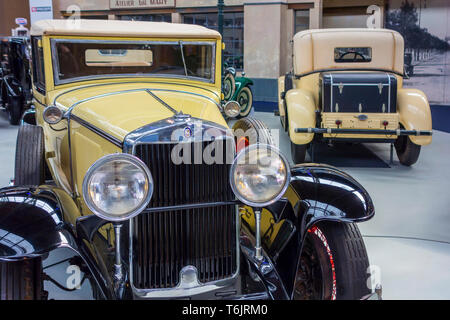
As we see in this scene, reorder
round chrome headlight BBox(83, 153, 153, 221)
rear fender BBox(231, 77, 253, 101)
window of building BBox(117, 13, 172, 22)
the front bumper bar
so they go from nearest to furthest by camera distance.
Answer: round chrome headlight BBox(83, 153, 153, 221), the front bumper bar, rear fender BBox(231, 77, 253, 101), window of building BBox(117, 13, 172, 22)

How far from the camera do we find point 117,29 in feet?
10.5

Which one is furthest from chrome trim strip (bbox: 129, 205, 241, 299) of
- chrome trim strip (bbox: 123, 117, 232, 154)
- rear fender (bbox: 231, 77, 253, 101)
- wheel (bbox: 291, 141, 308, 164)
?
rear fender (bbox: 231, 77, 253, 101)

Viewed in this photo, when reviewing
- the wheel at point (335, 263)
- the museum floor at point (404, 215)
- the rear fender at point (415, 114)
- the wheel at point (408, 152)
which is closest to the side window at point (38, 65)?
the museum floor at point (404, 215)

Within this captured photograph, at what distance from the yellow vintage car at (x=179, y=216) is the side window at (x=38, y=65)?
0.68 meters

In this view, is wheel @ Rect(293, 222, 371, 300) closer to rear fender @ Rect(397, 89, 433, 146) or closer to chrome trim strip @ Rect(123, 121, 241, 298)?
chrome trim strip @ Rect(123, 121, 241, 298)

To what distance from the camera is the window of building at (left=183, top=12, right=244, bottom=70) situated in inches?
495

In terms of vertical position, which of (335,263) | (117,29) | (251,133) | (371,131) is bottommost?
(335,263)

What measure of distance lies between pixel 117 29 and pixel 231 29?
9.95 m

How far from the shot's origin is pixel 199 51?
3320mm

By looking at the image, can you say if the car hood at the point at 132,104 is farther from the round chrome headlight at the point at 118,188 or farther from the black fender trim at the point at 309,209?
the black fender trim at the point at 309,209

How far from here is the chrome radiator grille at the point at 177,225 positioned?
1982 millimetres

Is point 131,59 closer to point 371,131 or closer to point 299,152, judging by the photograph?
point 299,152

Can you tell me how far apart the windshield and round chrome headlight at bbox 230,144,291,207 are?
144 cm

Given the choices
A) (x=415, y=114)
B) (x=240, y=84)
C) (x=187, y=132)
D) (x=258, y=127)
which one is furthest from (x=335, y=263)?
(x=240, y=84)
